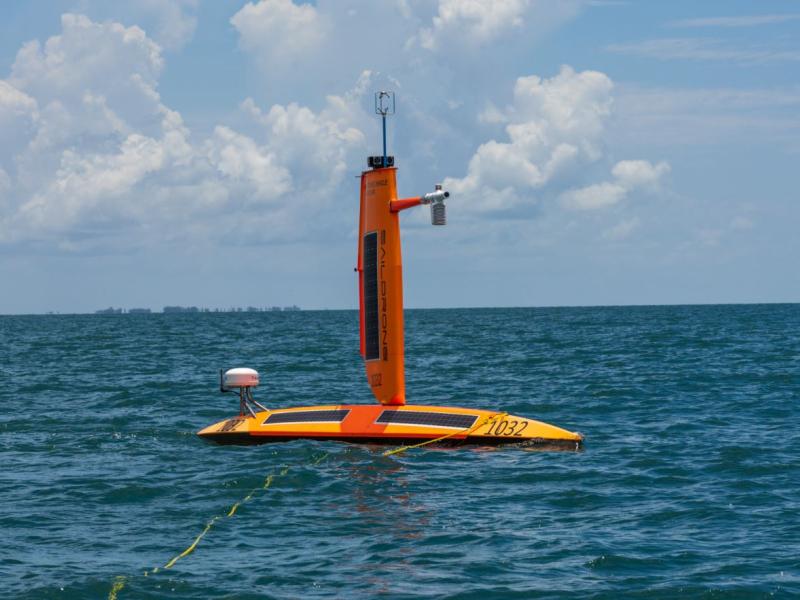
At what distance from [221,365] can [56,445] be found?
87.8 feet

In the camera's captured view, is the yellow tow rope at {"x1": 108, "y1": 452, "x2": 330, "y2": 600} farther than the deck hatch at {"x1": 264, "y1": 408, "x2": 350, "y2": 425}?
No

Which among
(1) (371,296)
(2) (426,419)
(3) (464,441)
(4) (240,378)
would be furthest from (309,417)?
(3) (464,441)

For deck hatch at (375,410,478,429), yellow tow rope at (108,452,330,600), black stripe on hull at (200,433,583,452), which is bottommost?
yellow tow rope at (108,452,330,600)

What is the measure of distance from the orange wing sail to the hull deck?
29.3 inches

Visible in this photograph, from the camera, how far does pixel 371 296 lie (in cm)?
2334

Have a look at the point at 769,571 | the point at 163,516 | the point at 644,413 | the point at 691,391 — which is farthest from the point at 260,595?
the point at 691,391

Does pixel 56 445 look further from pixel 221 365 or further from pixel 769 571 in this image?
pixel 221 365

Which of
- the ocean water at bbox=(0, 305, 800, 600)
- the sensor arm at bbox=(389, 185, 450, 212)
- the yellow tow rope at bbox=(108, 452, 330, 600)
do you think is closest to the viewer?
the yellow tow rope at bbox=(108, 452, 330, 600)

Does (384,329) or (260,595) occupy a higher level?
(384,329)

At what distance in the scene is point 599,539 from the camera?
14.5 meters

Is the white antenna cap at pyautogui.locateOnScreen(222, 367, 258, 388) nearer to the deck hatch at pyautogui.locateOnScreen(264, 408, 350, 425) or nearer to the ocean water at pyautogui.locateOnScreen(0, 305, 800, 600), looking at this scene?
the deck hatch at pyautogui.locateOnScreen(264, 408, 350, 425)

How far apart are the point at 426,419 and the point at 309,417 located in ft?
9.12

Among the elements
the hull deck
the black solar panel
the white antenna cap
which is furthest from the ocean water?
the black solar panel

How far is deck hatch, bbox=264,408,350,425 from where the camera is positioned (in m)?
22.9
